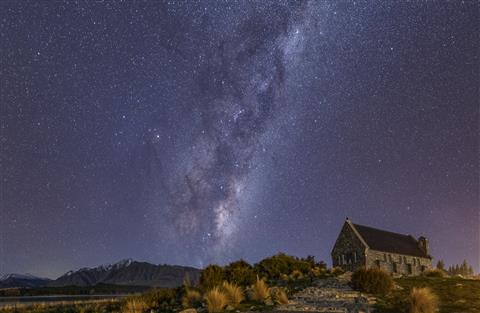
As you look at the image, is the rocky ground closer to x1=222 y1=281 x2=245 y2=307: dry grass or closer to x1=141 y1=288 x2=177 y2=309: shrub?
x1=222 y1=281 x2=245 y2=307: dry grass

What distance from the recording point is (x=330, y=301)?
20859 mm

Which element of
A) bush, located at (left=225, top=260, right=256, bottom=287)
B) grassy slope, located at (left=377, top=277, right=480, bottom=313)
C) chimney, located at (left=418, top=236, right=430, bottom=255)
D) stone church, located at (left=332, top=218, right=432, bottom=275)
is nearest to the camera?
grassy slope, located at (left=377, top=277, right=480, bottom=313)

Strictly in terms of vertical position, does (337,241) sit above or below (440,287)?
above

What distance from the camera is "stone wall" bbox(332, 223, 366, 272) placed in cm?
4994

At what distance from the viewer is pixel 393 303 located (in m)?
20.2

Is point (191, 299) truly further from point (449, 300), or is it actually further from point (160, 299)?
point (449, 300)

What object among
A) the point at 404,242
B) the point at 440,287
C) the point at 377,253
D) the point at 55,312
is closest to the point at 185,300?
the point at 440,287

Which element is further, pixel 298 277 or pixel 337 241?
pixel 337 241

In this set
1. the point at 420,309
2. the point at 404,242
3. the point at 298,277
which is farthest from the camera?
the point at 404,242

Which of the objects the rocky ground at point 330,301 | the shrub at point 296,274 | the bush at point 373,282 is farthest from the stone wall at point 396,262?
the rocky ground at point 330,301

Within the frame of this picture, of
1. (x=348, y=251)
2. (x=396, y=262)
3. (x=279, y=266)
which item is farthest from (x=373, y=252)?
(x=279, y=266)

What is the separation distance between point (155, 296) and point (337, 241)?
93.8 ft

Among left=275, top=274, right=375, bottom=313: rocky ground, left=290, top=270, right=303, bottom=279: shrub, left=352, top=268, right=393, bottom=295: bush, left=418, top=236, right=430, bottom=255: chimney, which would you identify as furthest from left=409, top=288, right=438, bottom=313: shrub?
left=418, top=236, right=430, bottom=255: chimney

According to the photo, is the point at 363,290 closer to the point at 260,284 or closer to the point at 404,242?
the point at 260,284
